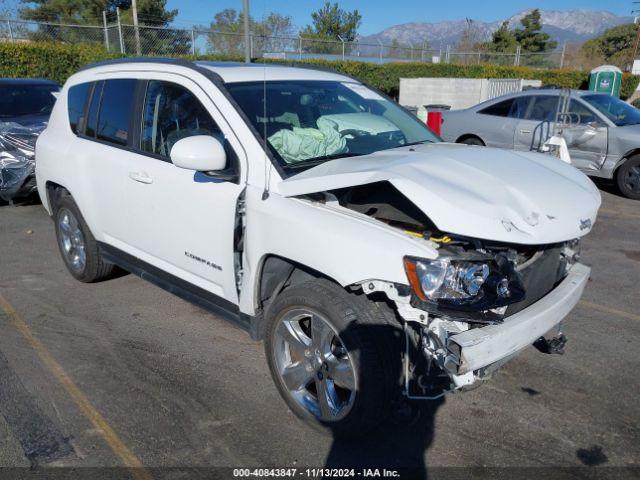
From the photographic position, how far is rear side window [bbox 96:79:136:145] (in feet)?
12.9

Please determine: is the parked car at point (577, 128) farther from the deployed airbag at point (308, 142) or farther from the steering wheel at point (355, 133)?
the deployed airbag at point (308, 142)

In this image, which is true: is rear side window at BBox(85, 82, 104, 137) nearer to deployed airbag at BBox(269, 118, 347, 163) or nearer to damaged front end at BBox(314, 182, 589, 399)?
deployed airbag at BBox(269, 118, 347, 163)

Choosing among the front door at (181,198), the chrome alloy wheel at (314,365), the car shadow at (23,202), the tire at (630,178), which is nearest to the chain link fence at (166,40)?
the car shadow at (23,202)

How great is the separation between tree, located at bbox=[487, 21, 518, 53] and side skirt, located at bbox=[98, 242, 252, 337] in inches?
2088

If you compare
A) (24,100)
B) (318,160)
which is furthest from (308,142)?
(24,100)

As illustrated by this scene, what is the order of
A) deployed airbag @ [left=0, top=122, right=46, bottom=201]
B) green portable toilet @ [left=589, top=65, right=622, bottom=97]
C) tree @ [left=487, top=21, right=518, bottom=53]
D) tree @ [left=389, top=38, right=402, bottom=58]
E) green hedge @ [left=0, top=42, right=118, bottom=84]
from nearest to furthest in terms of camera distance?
deployed airbag @ [left=0, top=122, right=46, bottom=201], green hedge @ [left=0, top=42, right=118, bottom=84], green portable toilet @ [left=589, top=65, right=622, bottom=97], tree @ [left=389, top=38, right=402, bottom=58], tree @ [left=487, top=21, right=518, bottom=53]

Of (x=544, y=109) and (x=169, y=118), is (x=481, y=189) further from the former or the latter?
(x=544, y=109)

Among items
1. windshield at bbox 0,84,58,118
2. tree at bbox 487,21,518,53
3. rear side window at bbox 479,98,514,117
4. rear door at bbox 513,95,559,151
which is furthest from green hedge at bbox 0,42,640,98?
tree at bbox 487,21,518,53

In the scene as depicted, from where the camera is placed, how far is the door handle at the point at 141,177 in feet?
11.8

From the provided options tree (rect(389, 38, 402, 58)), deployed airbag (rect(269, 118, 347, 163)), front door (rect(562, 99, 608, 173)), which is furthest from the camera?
tree (rect(389, 38, 402, 58))

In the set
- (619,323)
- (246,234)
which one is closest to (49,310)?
(246,234)

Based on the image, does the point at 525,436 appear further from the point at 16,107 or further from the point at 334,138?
the point at 16,107

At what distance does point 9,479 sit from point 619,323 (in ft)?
13.7

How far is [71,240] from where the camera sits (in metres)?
5.04
